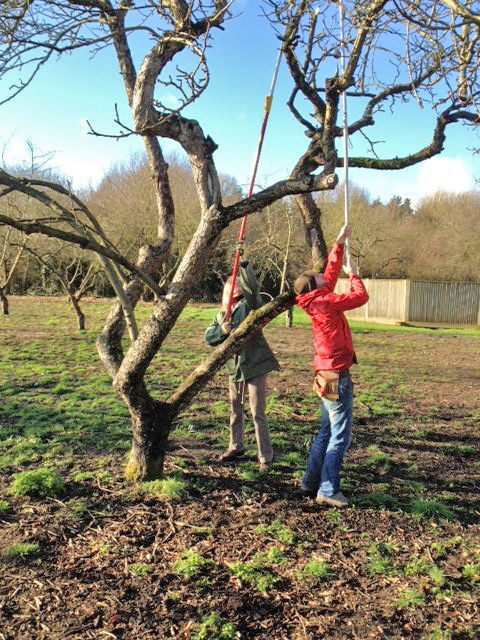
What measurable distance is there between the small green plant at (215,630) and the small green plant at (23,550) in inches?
54.5

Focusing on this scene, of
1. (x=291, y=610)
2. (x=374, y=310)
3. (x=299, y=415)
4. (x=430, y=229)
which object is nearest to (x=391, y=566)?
(x=291, y=610)

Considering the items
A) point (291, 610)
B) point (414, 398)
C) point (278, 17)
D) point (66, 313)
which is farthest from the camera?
point (66, 313)

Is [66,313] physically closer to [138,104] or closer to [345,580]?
[138,104]

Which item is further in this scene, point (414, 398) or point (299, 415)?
point (414, 398)

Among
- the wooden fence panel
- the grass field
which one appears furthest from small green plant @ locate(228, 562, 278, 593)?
the wooden fence panel

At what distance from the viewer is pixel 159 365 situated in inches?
412

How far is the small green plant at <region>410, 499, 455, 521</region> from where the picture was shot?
4.18 m

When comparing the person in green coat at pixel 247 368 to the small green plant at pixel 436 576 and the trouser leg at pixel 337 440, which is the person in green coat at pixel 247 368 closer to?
the trouser leg at pixel 337 440

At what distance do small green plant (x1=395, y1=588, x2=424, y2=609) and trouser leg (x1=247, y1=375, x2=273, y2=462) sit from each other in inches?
78.8

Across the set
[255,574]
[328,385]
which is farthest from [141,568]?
[328,385]

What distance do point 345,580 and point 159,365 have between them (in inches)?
298

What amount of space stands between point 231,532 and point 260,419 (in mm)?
1383

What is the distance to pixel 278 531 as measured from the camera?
384 cm

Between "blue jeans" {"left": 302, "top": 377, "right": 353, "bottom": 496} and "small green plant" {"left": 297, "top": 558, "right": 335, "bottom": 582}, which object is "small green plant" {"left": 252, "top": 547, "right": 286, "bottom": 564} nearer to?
"small green plant" {"left": 297, "top": 558, "right": 335, "bottom": 582}
